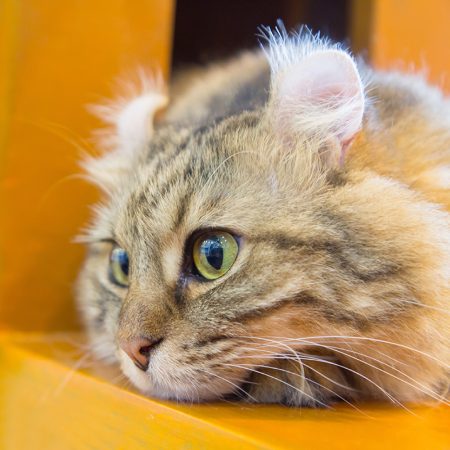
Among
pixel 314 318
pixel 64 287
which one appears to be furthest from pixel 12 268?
pixel 314 318

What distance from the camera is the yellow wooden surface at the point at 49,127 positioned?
54.0 inches

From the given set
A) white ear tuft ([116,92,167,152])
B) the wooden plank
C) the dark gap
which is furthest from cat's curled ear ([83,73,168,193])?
the dark gap

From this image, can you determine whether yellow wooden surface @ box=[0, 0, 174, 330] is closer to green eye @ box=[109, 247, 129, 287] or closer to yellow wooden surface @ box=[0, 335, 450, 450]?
yellow wooden surface @ box=[0, 335, 450, 450]

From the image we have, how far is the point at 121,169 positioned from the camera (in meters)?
1.29

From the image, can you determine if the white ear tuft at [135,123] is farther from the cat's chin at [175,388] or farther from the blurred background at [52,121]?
the cat's chin at [175,388]

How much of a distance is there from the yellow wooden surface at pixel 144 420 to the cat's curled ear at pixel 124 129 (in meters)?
0.38

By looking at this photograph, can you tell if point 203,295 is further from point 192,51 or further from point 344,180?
point 192,51

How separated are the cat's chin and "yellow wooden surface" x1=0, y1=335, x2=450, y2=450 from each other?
0.02m

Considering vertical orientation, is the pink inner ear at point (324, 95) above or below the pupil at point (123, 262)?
above

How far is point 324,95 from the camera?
0.97 metres

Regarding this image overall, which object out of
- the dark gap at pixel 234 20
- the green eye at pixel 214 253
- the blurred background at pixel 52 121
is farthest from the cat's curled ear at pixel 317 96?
the dark gap at pixel 234 20

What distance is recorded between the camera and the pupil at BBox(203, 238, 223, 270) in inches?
37.1

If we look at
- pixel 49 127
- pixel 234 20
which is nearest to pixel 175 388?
pixel 49 127

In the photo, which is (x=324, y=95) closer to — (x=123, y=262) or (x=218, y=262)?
(x=218, y=262)
